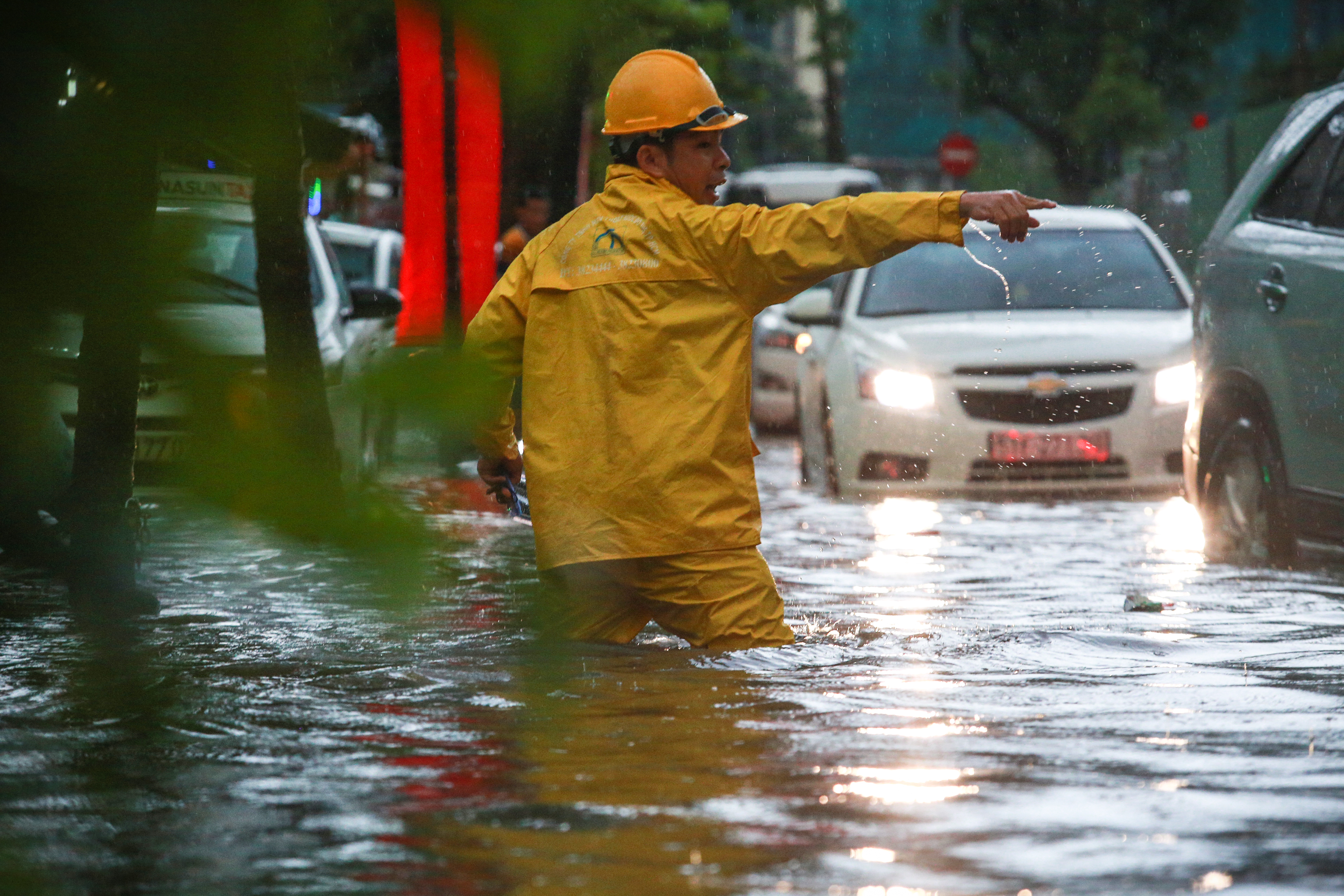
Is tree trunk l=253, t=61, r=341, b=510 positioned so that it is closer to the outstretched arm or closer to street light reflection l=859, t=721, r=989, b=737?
the outstretched arm

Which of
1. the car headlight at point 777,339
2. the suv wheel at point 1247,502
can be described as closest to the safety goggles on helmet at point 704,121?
the suv wheel at point 1247,502

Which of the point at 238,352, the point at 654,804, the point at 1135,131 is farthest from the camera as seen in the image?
the point at 1135,131

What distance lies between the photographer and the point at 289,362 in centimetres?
163

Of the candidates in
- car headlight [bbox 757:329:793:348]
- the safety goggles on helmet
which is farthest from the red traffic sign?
the safety goggles on helmet

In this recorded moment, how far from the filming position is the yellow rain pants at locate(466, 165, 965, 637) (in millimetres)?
4770

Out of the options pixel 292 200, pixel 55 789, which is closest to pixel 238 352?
pixel 292 200

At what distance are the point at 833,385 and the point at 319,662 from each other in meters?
6.18

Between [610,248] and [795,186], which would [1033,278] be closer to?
[610,248]

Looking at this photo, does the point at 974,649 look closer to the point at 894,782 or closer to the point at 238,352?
the point at 894,782

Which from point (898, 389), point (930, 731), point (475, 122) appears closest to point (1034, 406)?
point (898, 389)

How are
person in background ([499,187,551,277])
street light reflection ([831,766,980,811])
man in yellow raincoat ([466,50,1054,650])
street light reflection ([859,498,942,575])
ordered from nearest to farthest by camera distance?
street light reflection ([831,766,980,811])
man in yellow raincoat ([466,50,1054,650])
street light reflection ([859,498,942,575])
person in background ([499,187,551,277])

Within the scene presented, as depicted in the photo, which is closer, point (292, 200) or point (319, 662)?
point (292, 200)

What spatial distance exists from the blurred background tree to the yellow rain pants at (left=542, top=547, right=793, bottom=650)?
4674cm

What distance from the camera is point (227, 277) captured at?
1537 mm
